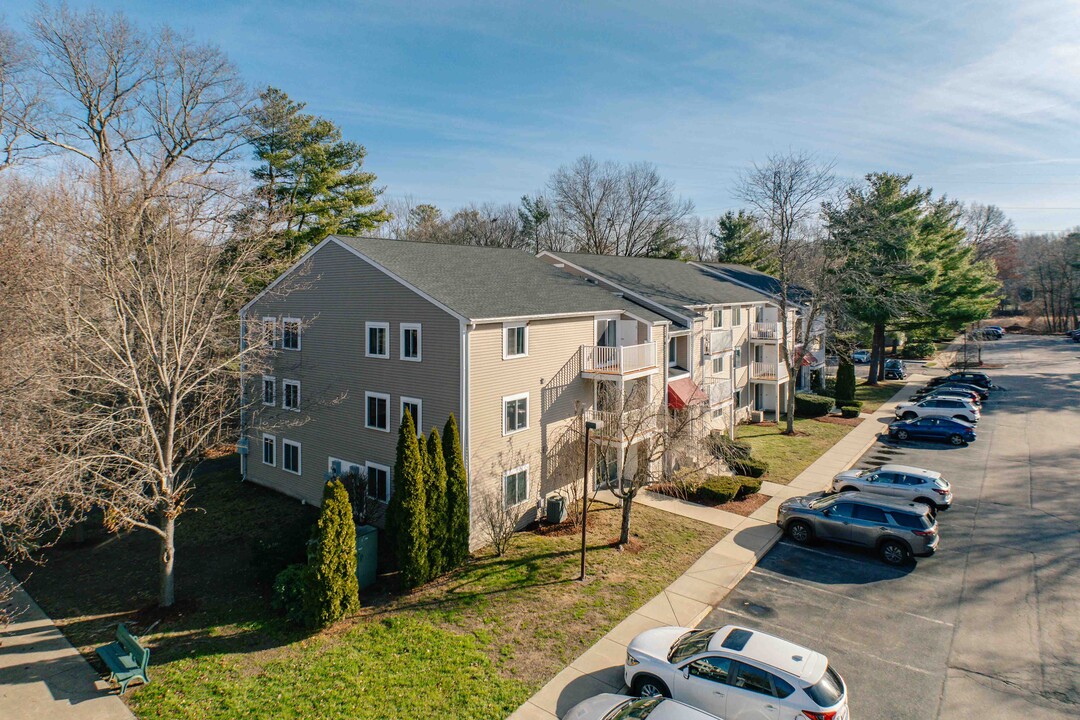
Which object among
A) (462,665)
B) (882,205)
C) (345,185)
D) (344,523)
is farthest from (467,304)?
(882,205)

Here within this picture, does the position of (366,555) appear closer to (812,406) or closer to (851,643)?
(851,643)

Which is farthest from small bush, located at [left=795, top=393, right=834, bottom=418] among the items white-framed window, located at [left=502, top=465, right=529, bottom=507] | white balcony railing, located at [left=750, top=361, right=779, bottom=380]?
white-framed window, located at [left=502, top=465, right=529, bottom=507]

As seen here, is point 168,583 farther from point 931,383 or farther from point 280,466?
point 931,383

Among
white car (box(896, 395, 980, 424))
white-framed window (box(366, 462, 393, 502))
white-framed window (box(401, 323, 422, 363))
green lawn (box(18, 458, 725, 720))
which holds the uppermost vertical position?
white-framed window (box(401, 323, 422, 363))

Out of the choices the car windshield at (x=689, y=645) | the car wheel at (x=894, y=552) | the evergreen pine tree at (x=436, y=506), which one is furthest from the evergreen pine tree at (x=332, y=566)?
the car wheel at (x=894, y=552)

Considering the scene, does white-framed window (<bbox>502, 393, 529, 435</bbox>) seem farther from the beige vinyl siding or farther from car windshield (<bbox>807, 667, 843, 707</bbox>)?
car windshield (<bbox>807, 667, 843, 707</bbox>)
